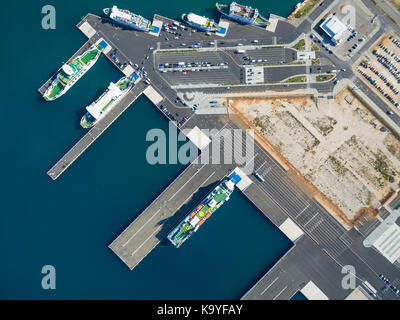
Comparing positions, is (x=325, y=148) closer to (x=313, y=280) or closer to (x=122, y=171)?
(x=313, y=280)

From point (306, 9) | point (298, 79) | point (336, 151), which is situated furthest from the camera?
point (306, 9)

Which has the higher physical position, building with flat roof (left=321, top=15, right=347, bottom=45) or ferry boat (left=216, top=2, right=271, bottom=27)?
ferry boat (left=216, top=2, right=271, bottom=27)

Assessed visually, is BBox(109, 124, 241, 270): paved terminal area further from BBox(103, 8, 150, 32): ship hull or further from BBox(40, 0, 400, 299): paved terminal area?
BBox(103, 8, 150, 32): ship hull

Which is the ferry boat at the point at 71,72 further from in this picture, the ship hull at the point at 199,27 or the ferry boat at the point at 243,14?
the ferry boat at the point at 243,14

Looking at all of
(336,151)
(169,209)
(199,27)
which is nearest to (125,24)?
(199,27)

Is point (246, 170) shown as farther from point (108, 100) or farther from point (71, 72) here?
point (71, 72)

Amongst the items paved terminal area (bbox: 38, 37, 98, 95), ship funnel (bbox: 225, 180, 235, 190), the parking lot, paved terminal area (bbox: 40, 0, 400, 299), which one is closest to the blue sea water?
paved terminal area (bbox: 38, 37, 98, 95)

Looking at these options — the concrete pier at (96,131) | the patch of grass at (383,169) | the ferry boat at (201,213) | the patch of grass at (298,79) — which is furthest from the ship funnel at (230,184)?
the patch of grass at (383,169)
